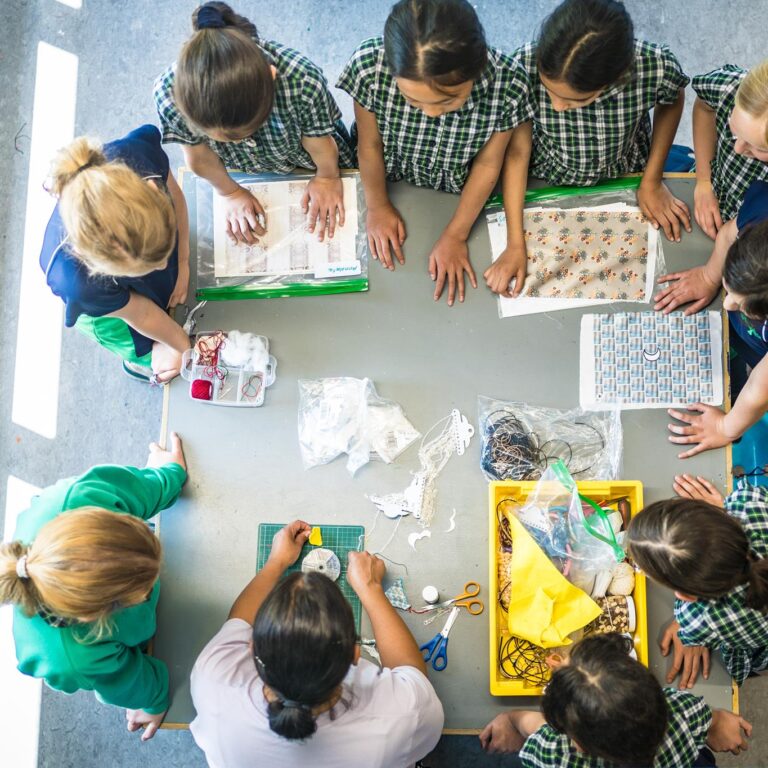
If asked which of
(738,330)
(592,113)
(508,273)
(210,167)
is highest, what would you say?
(592,113)

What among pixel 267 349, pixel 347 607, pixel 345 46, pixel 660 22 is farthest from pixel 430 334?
pixel 660 22

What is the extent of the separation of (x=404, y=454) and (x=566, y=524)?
36cm

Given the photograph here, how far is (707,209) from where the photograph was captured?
63.7 inches

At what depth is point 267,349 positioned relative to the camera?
1623mm

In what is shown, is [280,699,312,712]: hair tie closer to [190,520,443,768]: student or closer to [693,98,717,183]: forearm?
[190,520,443,768]: student

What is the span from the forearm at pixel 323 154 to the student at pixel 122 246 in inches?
12.8

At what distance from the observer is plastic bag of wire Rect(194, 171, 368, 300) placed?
165cm

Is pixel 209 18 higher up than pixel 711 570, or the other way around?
pixel 209 18

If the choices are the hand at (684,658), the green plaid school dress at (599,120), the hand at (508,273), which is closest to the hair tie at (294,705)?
the hand at (684,658)

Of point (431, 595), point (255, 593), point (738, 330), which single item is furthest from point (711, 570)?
point (255, 593)

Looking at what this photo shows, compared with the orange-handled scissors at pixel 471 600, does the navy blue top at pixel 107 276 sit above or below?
above

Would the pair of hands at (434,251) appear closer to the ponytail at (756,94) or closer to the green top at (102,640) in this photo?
the ponytail at (756,94)

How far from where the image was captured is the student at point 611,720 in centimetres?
125

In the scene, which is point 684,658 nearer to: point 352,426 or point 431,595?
point 431,595
